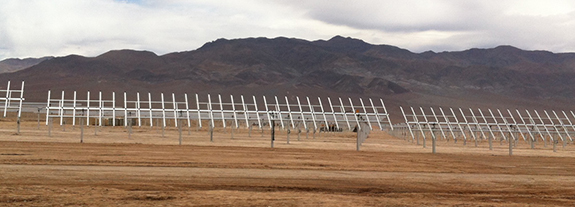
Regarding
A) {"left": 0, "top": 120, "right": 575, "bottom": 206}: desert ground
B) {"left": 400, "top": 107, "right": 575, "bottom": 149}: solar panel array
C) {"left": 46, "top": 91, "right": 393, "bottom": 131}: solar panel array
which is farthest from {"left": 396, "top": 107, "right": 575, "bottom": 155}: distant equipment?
{"left": 0, "top": 120, "right": 575, "bottom": 206}: desert ground

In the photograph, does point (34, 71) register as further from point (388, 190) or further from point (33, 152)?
point (388, 190)

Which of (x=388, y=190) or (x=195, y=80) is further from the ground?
(x=195, y=80)

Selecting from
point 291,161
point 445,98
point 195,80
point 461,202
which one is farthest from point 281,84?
point 461,202

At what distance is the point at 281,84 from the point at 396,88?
3595 cm

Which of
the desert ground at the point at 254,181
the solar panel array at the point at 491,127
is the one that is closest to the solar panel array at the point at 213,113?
the solar panel array at the point at 491,127

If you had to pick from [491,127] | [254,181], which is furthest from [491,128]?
[254,181]

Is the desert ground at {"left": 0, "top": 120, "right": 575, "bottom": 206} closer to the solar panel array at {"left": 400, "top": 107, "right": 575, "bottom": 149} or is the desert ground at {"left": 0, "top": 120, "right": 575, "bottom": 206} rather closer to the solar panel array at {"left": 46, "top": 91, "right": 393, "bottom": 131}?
the solar panel array at {"left": 46, "top": 91, "right": 393, "bottom": 131}

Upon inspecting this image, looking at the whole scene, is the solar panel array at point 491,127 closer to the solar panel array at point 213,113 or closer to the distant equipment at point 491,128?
the distant equipment at point 491,128

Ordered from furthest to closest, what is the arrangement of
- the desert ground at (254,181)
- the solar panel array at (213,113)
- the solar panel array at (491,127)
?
the solar panel array at (491,127), the solar panel array at (213,113), the desert ground at (254,181)

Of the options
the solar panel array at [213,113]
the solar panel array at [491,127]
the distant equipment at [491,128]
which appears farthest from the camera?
the solar panel array at [491,127]

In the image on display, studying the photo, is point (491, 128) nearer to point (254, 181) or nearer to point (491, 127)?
point (491, 127)

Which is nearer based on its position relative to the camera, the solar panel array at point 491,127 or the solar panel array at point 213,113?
the solar panel array at point 213,113

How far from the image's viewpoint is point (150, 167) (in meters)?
24.1

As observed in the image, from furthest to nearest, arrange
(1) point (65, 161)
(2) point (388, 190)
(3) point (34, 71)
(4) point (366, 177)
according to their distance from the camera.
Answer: (3) point (34, 71), (1) point (65, 161), (4) point (366, 177), (2) point (388, 190)
